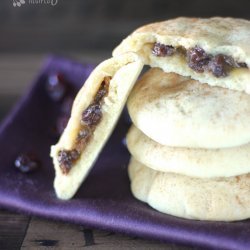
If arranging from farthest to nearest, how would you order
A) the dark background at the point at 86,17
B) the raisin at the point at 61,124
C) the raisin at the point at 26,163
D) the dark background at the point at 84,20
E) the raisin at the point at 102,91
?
the dark background at the point at 86,17
the dark background at the point at 84,20
the raisin at the point at 61,124
the raisin at the point at 26,163
the raisin at the point at 102,91

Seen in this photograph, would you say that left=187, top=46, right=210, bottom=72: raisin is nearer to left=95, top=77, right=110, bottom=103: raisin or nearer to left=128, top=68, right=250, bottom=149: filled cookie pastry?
left=128, top=68, right=250, bottom=149: filled cookie pastry

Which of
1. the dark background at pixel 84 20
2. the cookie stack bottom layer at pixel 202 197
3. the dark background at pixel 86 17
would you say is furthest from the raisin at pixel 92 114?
the dark background at pixel 86 17

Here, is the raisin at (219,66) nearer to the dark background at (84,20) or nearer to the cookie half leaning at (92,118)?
the cookie half leaning at (92,118)

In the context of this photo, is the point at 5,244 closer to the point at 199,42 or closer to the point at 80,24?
the point at 199,42

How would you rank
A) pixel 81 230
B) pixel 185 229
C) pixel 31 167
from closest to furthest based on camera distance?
pixel 185 229, pixel 81 230, pixel 31 167

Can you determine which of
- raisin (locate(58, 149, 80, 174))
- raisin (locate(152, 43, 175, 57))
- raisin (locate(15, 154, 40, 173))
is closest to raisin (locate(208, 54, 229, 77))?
raisin (locate(152, 43, 175, 57))

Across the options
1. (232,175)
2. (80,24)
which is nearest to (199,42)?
(232,175)

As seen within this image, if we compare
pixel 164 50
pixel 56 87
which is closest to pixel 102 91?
pixel 164 50
